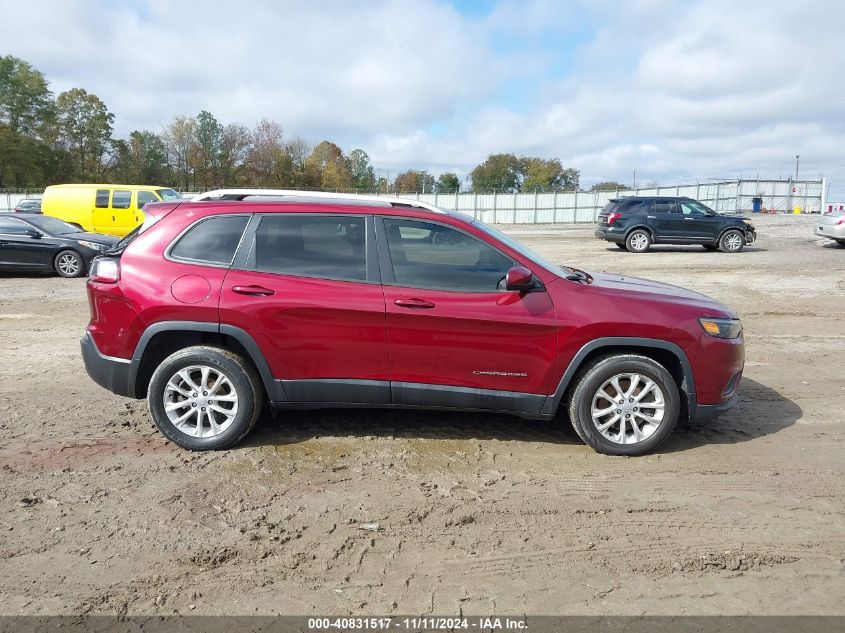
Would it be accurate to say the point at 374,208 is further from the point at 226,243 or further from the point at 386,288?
the point at 226,243

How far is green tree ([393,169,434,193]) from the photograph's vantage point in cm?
4577

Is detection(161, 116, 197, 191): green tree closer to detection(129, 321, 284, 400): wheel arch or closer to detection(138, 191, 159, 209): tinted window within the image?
detection(138, 191, 159, 209): tinted window

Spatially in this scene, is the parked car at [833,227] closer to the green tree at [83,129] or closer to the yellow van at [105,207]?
the yellow van at [105,207]

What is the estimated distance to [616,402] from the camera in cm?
450

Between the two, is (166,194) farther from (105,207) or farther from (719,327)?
(719,327)

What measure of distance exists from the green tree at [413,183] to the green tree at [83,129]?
1248 inches

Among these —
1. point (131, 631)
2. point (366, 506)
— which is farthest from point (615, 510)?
point (131, 631)

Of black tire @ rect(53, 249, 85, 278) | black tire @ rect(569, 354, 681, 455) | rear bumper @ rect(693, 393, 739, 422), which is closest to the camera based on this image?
black tire @ rect(569, 354, 681, 455)

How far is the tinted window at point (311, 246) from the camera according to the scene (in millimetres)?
4539

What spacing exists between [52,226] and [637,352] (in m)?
13.6

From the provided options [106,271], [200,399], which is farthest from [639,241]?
[106,271]

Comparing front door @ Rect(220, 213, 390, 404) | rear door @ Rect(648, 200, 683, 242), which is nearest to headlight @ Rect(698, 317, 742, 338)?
front door @ Rect(220, 213, 390, 404)

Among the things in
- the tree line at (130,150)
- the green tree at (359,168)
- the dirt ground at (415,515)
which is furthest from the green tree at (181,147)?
the dirt ground at (415,515)

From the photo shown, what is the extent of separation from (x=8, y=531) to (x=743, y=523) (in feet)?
13.4
